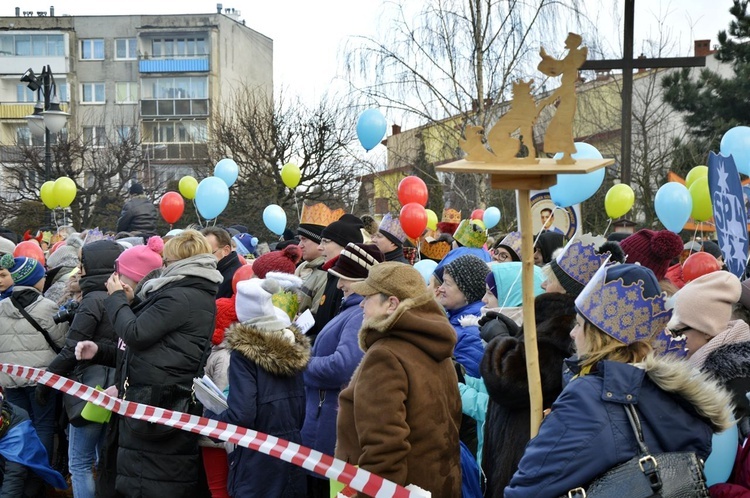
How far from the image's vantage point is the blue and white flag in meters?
5.43

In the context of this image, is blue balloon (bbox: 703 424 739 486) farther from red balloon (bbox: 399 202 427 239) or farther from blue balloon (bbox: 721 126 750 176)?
red balloon (bbox: 399 202 427 239)

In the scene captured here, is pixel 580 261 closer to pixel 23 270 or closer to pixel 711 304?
pixel 711 304

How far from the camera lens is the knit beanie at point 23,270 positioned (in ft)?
23.9

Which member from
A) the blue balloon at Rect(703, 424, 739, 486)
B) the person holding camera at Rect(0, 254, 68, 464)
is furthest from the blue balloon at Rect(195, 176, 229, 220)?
the blue balloon at Rect(703, 424, 739, 486)

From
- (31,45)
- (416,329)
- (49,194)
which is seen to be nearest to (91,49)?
(31,45)

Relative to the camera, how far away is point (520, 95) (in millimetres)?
2902

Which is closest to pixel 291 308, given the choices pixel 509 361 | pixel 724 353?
pixel 509 361

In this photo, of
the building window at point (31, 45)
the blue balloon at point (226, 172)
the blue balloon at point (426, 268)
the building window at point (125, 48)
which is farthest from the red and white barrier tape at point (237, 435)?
the building window at point (31, 45)

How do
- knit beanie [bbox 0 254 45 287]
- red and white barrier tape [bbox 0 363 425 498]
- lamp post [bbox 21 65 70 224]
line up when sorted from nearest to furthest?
1. red and white barrier tape [bbox 0 363 425 498]
2. knit beanie [bbox 0 254 45 287]
3. lamp post [bbox 21 65 70 224]

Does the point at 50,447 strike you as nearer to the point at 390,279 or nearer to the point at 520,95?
the point at 390,279

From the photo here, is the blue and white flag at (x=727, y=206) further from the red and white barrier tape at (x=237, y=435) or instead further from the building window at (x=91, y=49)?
the building window at (x=91, y=49)

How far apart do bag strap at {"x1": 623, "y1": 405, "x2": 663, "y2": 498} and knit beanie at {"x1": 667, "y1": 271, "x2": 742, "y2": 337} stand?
132 cm

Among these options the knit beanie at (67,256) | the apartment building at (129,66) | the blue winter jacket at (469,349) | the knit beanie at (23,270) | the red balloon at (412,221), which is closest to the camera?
the blue winter jacket at (469,349)

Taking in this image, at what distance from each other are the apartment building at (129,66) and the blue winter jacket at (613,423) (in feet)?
180
